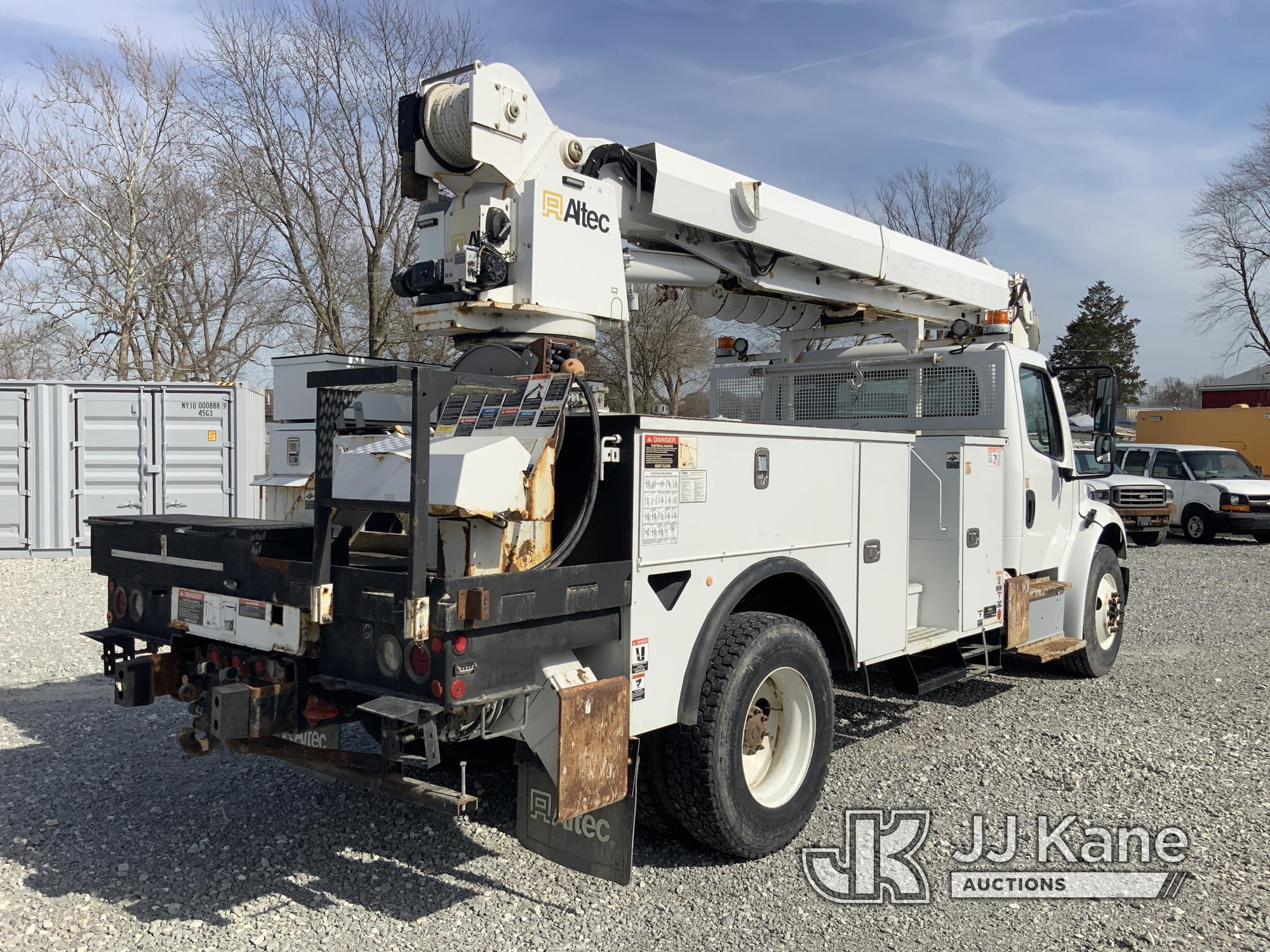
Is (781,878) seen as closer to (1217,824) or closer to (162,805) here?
(1217,824)

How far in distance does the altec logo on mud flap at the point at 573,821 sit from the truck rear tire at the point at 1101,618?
5053 millimetres

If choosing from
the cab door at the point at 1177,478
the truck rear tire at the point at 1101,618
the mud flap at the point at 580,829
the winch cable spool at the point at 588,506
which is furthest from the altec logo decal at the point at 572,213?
the cab door at the point at 1177,478

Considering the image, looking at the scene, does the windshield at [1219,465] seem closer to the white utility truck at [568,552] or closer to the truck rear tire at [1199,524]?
the truck rear tire at [1199,524]

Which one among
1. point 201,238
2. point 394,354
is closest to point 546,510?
point 394,354

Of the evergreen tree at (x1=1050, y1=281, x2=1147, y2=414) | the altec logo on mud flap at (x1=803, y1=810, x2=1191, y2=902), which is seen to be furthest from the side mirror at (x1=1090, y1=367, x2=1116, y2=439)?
the evergreen tree at (x1=1050, y1=281, x2=1147, y2=414)

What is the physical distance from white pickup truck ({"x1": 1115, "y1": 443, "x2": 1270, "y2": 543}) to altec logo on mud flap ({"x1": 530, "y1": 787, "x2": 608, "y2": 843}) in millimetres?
18690

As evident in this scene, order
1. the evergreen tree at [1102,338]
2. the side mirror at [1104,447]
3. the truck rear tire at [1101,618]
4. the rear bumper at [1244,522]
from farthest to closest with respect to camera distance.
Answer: the evergreen tree at [1102,338]
the rear bumper at [1244,522]
the truck rear tire at [1101,618]
the side mirror at [1104,447]

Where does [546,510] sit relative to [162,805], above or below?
above

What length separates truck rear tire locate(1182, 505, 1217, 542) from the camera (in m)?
19.2

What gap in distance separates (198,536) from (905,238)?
502 cm

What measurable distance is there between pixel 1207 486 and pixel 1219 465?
1.11 m

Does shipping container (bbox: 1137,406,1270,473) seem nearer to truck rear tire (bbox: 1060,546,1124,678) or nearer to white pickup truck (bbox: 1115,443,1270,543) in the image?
white pickup truck (bbox: 1115,443,1270,543)

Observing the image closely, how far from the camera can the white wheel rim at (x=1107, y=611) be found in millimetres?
7742

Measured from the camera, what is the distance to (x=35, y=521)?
14.0 metres
